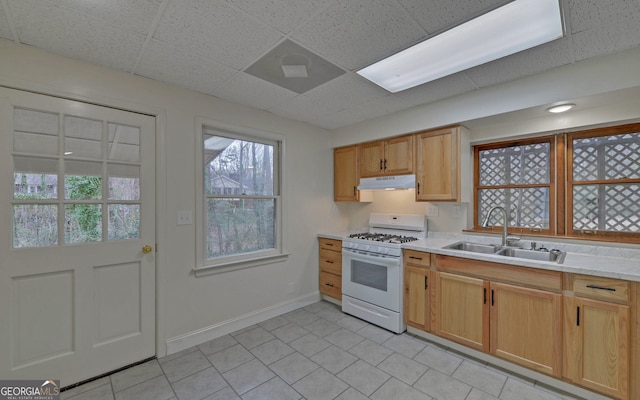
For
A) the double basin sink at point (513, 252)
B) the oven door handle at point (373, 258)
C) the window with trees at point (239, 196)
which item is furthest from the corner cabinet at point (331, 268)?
the double basin sink at point (513, 252)

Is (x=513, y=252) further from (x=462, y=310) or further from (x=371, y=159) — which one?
(x=371, y=159)

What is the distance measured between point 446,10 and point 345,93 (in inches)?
45.4

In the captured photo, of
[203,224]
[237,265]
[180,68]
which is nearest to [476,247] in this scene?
[237,265]

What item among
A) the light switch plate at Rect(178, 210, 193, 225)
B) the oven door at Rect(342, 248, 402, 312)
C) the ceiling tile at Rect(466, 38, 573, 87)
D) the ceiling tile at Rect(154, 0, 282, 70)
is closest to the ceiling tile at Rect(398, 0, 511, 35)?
the ceiling tile at Rect(466, 38, 573, 87)

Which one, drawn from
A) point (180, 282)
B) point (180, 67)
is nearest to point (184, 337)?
Result: point (180, 282)

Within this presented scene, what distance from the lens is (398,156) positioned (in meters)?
3.06

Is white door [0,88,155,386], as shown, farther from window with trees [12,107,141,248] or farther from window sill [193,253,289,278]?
window sill [193,253,289,278]

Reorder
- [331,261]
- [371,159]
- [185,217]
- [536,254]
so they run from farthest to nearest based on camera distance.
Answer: [331,261] → [371,159] → [185,217] → [536,254]

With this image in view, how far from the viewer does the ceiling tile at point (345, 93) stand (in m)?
2.25

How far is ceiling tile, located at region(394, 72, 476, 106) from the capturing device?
219 centimetres

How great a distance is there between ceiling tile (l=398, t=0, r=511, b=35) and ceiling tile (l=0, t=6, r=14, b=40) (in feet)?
7.21

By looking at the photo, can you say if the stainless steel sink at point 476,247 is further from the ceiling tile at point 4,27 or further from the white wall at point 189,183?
the ceiling tile at point 4,27

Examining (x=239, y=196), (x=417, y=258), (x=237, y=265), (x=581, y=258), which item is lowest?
(x=237, y=265)

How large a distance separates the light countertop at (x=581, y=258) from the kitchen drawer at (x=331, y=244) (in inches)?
36.1
